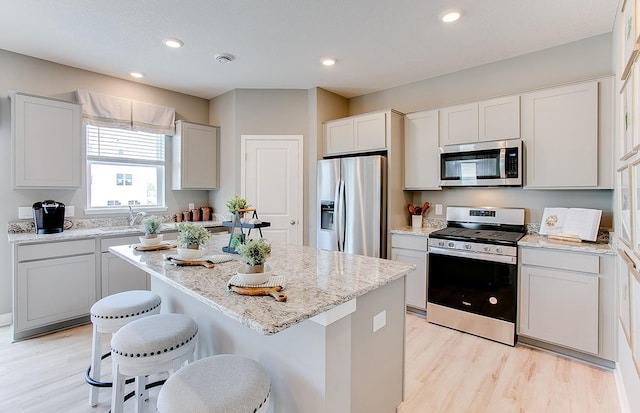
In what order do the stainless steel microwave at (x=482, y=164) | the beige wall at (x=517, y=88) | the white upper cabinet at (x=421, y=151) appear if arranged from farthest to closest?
the white upper cabinet at (x=421, y=151) → the stainless steel microwave at (x=482, y=164) → the beige wall at (x=517, y=88)

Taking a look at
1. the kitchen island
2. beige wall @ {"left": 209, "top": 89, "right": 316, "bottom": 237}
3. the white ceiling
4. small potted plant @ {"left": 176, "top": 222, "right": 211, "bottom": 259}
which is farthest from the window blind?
small potted plant @ {"left": 176, "top": 222, "right": 211, "bottom": 259}

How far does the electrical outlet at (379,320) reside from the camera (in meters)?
1.65

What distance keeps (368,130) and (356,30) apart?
1264mm

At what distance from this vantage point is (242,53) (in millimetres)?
3223

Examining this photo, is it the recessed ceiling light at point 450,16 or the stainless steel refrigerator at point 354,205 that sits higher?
the recessed ceiling light at point 450,16

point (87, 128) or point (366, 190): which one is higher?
point (87, 128)

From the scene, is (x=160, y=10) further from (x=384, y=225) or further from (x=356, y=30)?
(x=384, y=225)

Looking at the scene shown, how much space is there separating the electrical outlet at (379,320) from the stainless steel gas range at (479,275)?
1.65 m

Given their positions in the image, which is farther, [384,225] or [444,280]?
[384,225]

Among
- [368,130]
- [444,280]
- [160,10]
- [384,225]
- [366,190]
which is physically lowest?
[444,280]

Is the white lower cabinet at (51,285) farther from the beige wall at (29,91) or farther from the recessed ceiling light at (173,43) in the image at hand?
the recessed ceiling light at (173,43)

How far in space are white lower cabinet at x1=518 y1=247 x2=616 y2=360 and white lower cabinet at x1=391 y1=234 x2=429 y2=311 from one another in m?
0.88

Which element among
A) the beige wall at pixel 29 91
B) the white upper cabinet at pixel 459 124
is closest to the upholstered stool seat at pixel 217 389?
the white upper cabinet at pixel 459 124

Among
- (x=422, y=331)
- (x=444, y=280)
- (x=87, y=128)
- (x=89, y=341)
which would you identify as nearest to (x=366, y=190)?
(x=444, y=280)
